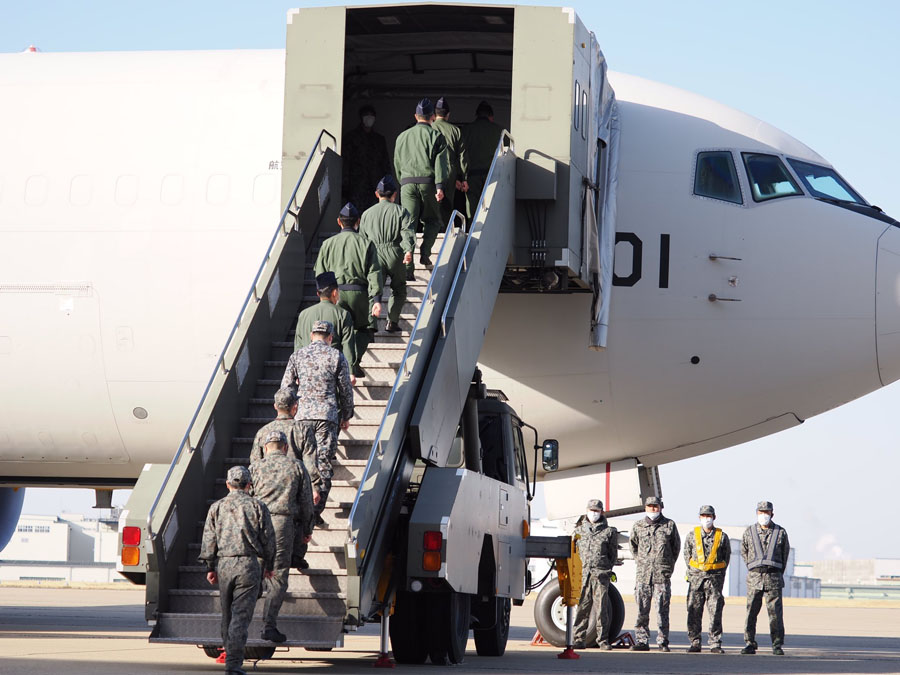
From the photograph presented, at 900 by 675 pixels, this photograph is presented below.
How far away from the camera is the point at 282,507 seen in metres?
9.50

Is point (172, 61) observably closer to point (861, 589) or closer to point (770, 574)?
point (770, 574)

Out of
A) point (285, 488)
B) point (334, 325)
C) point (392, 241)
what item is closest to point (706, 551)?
point (392, 241)

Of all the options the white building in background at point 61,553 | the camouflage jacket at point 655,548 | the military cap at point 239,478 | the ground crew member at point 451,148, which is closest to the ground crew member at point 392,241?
the ground crew member at point 451,148

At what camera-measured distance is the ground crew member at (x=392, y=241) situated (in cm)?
1174

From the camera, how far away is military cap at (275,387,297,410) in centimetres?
1009

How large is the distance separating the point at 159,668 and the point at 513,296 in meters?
→ 5.96

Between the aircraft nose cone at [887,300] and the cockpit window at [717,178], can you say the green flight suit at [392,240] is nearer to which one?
the cockpit window at [717,178]

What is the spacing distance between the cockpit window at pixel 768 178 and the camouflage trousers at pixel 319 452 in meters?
6.57

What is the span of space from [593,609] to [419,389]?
5.85 m

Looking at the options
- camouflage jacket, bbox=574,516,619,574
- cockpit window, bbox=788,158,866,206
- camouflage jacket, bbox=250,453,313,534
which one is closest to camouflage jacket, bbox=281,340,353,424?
camouflage jacket, bbox=250,453,313,534

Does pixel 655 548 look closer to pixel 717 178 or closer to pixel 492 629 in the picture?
pixel 492 629

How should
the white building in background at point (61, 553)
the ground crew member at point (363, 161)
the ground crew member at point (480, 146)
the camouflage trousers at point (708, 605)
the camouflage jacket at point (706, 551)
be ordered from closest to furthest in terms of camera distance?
1. the ground crew member at point (480, 146)
2. the ground crew member at point (363, 161)
3. the camouflage trousers at point (708, 605)
4. the camouflage jacket at point (706, 551)
5. the white building in background at point (61, 553)

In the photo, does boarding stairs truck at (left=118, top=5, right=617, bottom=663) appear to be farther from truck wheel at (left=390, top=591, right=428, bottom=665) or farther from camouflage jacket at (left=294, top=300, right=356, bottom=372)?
camouflage jacket at (left=294, top=300, right=356, bottom=372)

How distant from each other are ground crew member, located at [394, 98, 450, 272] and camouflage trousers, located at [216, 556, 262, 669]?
4597mm
